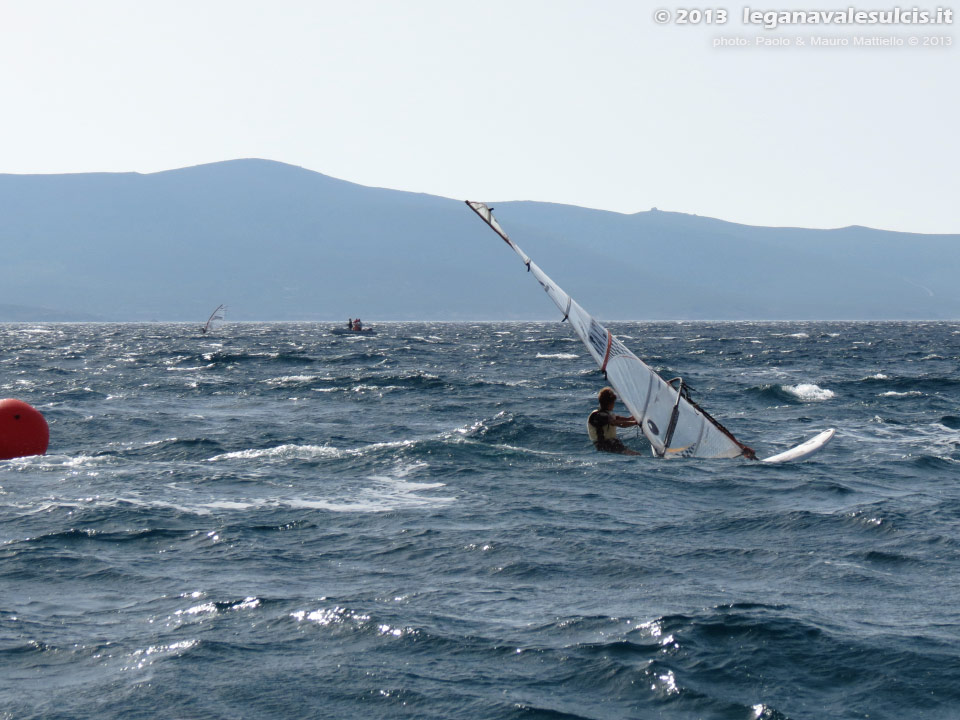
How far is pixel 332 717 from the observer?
306 inches

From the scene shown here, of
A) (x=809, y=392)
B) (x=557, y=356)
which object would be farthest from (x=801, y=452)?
(x=557, y=356)

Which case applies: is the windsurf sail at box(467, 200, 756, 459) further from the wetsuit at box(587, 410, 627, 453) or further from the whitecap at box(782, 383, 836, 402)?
the whitecap at box(782, 383, 836, 402)

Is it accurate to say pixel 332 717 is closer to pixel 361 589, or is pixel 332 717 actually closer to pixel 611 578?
pixel 361 589

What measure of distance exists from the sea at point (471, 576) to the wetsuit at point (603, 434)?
0.40 m

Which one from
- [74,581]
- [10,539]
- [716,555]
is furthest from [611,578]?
[10,539]

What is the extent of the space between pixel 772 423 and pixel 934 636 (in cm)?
1794

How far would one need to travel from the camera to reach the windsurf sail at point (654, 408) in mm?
19750

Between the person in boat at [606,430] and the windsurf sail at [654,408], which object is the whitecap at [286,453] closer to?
the person in boat at [606,430]

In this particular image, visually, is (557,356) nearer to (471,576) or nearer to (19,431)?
(19,431)

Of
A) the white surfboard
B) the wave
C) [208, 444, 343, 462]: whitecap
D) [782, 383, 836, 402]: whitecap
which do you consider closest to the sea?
[208, 444, 343, 462]: whitecap

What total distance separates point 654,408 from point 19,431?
11.6m

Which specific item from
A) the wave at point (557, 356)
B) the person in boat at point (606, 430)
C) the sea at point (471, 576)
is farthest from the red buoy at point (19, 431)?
the wave at point (557, 356)

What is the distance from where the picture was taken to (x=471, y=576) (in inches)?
454

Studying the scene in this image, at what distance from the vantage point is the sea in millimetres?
8258
